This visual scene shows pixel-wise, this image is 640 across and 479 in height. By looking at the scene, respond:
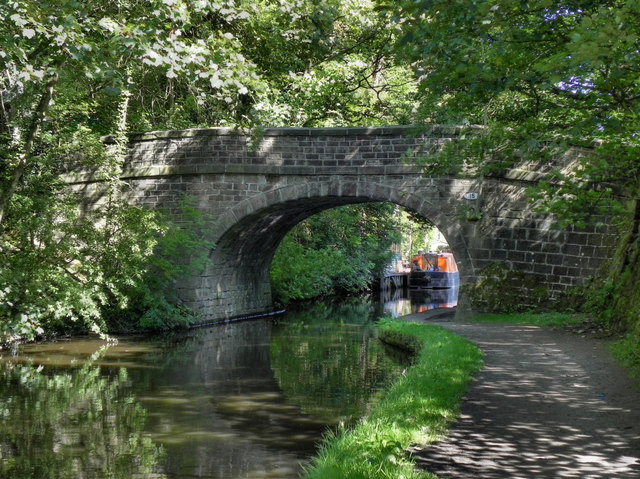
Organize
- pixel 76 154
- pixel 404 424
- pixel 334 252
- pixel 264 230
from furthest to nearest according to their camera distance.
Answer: pixel 334 252, pixel 264 230, pixel 76 154, pixel 404 424

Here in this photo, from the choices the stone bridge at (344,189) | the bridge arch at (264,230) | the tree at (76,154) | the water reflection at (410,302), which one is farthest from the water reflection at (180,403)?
the water reflection at (410,302)

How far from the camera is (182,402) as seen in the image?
7.84 metres

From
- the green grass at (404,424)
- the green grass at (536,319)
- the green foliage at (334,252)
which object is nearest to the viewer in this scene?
the green grass at (404,424)

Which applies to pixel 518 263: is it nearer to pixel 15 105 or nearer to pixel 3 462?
pixel 15 105

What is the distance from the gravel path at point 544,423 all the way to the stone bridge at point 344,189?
5.16m

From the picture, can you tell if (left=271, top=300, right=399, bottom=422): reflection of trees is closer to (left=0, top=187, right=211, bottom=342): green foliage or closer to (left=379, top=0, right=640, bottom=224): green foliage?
(left=0, top=187, right=211, bottom=342): green foliage

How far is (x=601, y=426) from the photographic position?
5008 millimetres

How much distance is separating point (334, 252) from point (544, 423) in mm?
16455

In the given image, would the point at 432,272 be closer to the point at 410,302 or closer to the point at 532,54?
the point at 410,302

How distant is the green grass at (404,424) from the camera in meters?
4.01

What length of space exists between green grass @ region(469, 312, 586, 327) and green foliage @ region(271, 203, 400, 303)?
287 inches

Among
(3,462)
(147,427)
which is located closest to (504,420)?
(147,427)

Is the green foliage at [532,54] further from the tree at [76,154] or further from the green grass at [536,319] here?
the green grass at [536,319]

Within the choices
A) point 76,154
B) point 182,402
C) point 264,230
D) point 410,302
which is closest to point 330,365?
point 182,402
